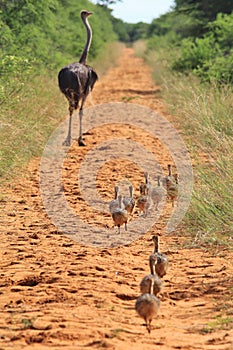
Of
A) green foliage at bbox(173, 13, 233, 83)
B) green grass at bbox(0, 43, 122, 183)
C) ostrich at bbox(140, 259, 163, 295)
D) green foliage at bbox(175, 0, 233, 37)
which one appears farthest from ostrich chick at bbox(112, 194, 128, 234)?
green foliage at bbox(175, 0, 233, 37)

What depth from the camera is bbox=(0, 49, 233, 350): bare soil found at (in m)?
4.32

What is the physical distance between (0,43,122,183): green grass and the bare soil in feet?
4.40

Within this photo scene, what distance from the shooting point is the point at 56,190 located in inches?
362

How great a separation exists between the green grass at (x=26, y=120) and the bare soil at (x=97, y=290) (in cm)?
134

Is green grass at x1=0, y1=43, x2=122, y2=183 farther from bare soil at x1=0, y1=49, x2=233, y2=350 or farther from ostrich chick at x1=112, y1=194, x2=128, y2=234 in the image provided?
ostrich chick at x1=112, y1=194, x2=128, y2=234

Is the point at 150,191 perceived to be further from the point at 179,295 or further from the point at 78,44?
the point at 78,44

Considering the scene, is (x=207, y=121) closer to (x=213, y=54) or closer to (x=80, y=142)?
(x=80, y=142)

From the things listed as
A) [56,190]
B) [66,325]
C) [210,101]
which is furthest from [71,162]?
[66,325]

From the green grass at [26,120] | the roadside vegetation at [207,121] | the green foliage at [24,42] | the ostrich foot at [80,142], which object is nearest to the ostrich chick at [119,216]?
the roadside vegetation at [207,121]

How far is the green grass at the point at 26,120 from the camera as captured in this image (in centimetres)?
943

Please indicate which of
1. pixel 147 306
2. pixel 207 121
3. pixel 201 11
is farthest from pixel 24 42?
pixel 147 306

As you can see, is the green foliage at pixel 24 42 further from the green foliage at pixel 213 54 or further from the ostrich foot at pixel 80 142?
the green foliage at pixel 213 54

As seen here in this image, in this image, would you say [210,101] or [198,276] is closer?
[198,276]

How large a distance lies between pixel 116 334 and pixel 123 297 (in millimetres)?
846
